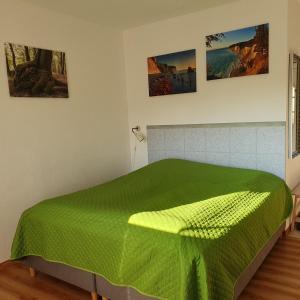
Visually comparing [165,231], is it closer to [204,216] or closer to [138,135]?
[204,216]

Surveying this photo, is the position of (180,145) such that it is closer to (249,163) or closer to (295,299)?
(249,163)

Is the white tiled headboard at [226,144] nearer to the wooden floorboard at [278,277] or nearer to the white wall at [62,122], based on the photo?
the white wall at [62,122]

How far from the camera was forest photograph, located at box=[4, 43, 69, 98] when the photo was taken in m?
2.58

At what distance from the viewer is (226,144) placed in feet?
10.3

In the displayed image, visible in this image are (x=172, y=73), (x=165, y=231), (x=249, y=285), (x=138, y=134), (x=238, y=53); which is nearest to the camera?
(x=165, y=231)

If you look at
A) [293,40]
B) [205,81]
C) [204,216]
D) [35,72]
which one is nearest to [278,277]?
[204,216]

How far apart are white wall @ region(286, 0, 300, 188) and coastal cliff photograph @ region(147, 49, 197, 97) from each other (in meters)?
0.94

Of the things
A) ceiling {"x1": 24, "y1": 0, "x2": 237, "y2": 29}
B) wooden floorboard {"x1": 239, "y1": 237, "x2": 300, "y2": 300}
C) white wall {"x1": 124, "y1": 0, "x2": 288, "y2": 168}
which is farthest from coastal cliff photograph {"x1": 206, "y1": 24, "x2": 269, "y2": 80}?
wooden floorboard {"x1": 239, "y1": 237, "x2": 300, "y2": 300}

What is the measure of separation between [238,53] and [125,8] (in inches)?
46.9

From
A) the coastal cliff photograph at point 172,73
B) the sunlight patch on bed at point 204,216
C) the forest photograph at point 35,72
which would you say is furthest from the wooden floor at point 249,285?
the coastal cliff photograph at point 172,73

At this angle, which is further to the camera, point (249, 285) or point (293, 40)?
point (293, 40)

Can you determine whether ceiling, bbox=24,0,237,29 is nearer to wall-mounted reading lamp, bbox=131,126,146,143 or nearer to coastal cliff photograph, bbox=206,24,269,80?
coastal cliff photograph, bbox=206,24,269,80

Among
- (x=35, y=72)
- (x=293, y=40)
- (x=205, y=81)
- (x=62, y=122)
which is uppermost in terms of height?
(x=293, y=40)

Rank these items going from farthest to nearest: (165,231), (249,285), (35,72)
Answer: (35,72), (249,285), (165,231)
